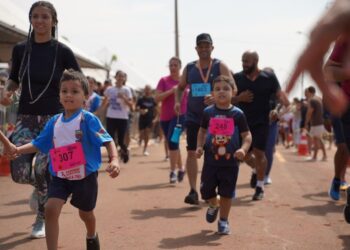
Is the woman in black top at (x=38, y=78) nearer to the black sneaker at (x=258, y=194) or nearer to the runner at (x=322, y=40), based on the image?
the black sneaker at (x=258, y=194)

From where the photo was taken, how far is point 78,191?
436 cm

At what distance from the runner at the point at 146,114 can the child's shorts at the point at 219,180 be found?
10.8 meters

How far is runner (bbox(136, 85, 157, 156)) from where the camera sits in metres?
17.4

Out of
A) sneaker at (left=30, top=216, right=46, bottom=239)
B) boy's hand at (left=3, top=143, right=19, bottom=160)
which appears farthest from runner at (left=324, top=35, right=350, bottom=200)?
sneaker at (left=30, top=216, right=46, bottom=239)

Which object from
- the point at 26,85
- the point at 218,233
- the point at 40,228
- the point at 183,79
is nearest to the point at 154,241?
the point at 218,233

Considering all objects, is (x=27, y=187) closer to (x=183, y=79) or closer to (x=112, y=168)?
(x=183, y=79)

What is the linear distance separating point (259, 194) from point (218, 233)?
241cm

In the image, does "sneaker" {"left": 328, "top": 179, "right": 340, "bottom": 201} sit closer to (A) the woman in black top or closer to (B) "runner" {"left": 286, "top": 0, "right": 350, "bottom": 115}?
(A) the woman in black top

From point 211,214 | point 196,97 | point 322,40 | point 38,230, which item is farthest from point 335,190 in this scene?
point 322,40

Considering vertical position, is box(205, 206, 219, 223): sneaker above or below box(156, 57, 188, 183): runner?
below

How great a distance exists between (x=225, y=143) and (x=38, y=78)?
1908 millimetres

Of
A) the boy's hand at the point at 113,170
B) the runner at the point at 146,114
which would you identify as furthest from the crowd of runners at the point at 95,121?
the runner at the point at 146,114

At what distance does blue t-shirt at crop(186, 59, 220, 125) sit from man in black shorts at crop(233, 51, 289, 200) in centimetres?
88

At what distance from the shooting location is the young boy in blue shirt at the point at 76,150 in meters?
4.38
